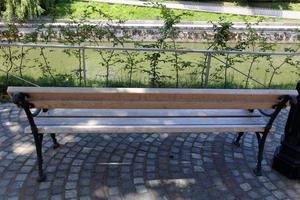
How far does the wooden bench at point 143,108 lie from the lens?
3794mm

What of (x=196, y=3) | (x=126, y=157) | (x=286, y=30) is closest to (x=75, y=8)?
(x=196, y=3)

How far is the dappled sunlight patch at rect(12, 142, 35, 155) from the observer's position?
4.72 meters

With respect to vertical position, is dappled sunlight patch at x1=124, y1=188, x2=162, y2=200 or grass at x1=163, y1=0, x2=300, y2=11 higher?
grass at x1=163, y1=0, x2=300, y2=11

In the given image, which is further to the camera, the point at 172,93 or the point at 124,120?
the point at 124,120

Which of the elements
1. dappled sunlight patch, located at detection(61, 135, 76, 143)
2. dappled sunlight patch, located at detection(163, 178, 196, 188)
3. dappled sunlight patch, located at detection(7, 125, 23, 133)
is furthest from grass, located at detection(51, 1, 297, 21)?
dappled sunlight patch, located at detection(163, 178, 196, 188)

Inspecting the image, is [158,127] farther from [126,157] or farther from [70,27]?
[70,27]

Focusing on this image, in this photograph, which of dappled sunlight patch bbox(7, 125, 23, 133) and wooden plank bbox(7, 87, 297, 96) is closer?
wooden plank bbox(7, 87, 297, 96)

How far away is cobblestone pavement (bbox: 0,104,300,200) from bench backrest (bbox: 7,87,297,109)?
2.69 ft

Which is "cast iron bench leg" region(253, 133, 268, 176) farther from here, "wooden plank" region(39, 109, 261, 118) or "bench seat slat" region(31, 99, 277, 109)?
"bench seat slat" region(31, 99, 277, 109)

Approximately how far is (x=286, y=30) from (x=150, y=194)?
18855mm

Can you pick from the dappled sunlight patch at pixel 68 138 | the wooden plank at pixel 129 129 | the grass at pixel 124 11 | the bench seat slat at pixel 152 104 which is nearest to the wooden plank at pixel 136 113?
the wooden plank at pixel 129 129

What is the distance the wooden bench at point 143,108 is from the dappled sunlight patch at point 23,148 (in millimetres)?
656

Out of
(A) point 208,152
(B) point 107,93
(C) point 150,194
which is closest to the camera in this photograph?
(B) point 107,93

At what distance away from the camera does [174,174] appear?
4.40 m
